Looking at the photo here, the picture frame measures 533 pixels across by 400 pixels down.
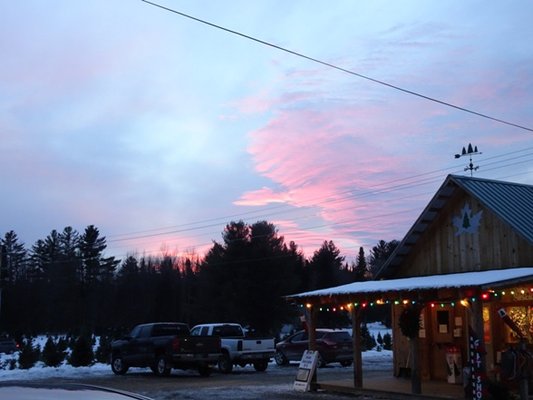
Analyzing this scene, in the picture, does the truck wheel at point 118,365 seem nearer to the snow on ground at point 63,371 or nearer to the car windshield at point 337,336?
the snow on ground at point 63,371

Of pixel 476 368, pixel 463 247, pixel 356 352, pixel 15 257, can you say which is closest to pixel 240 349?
pixel 356 352

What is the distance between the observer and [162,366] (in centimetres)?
2553

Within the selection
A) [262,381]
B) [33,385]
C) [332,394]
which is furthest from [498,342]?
[33,385]

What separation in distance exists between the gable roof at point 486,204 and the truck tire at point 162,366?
326 inches

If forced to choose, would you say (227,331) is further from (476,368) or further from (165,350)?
(476,368)

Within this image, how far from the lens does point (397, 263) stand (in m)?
22.5

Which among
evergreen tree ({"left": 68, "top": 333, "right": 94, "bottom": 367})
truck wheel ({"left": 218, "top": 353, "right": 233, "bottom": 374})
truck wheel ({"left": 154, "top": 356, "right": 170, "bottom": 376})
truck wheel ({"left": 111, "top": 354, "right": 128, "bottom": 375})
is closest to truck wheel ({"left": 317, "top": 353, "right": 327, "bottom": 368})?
truck wheel ({"left": 218, "top": 353, "right": 233, "bottom": 374})

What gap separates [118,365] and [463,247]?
14107 mm

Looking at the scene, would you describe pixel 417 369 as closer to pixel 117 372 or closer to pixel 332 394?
pixel 332 394

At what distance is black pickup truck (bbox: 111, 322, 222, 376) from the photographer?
25078 millimetres

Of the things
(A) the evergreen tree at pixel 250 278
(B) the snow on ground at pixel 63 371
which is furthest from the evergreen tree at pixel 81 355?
(A) the evergreen tree at pixel 250 278

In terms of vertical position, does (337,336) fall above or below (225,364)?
above

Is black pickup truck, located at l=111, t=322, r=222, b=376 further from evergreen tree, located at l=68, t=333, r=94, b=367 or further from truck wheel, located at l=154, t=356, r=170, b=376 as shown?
evergreen tree, located at l=68, t=333, r=94, b=367

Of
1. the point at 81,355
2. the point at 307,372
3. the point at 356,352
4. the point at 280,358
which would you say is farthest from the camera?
the point at 280,358
